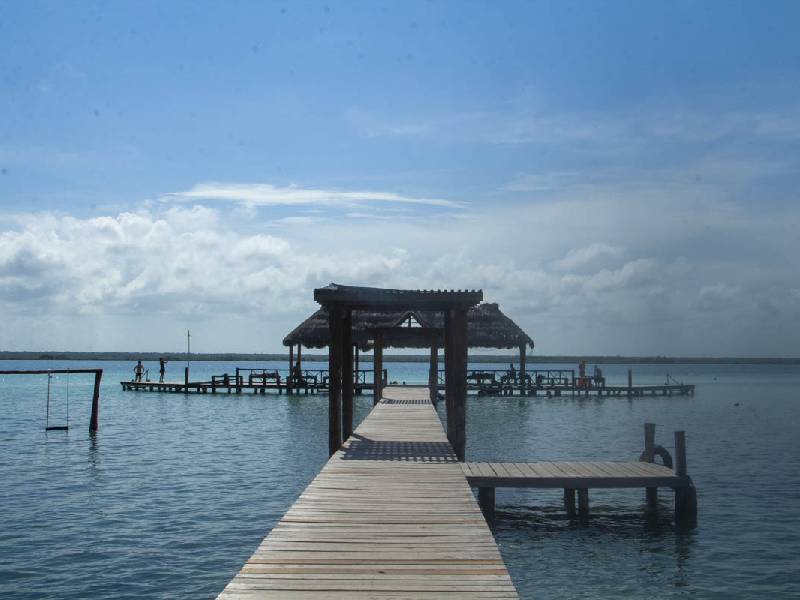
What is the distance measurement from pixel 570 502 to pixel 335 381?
482cm

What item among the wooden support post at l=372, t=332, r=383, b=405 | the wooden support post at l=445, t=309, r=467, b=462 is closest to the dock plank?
the wooden support post at l=445, t=309, r=467, b=462

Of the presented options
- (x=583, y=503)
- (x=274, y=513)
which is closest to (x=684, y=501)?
(x=583, y=503)

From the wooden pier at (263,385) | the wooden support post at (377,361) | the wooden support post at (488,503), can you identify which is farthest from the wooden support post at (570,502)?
the wooden pier at (263,385)

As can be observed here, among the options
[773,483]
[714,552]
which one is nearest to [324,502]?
[714,552]

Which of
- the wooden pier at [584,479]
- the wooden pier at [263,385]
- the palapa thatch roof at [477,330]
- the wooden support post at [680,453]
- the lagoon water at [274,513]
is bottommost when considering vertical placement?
the lagoon water at [274,513]

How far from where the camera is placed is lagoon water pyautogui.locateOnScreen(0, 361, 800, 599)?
11.2 meters

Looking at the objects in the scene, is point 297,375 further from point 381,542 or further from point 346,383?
point 381,542

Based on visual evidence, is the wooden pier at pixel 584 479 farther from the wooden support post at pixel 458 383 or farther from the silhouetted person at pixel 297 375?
the silhouetted person at pixel 297 375

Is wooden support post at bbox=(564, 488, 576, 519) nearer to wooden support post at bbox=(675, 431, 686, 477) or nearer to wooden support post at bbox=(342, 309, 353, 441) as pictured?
wooden support post at bbox=(675, 431, 686, 477)

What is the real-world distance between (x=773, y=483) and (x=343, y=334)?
11.2 m

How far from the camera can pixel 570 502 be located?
14.6m

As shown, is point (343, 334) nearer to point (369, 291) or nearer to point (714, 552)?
point (369, 291)

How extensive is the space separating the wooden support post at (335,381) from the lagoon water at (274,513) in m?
1.88

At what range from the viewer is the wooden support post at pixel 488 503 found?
46.2ft
